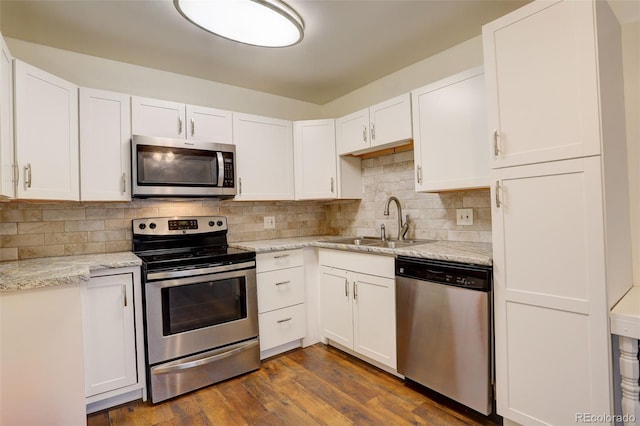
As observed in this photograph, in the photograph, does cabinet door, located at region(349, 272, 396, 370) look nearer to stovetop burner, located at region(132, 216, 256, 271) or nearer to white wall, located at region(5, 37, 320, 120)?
stovetop burner, located at region(132, 216, 256, 271)

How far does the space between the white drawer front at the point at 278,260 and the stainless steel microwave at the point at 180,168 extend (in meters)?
0.61

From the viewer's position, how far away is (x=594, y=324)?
1311 mm

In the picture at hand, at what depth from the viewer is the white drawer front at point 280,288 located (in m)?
2.52

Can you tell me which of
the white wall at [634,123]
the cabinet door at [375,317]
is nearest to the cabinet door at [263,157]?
the cabinet door at [375,317]

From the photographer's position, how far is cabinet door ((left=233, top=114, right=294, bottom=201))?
110 inches

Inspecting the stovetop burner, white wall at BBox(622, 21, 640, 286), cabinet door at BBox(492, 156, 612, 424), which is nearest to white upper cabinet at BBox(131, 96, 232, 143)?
the stovetop burner

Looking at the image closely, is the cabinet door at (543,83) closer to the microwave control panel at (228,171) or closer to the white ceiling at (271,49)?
the white ceiling at (271,49)

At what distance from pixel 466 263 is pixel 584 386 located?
0.68 metres

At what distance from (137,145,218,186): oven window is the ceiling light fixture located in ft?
3.05

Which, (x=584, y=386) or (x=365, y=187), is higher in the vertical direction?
(x=365, y=187)

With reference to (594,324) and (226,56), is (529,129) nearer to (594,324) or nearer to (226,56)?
(594,324)

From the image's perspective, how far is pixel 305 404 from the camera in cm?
195

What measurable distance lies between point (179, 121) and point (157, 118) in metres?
0.15

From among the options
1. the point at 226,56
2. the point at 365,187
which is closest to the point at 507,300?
the point at 365,187
